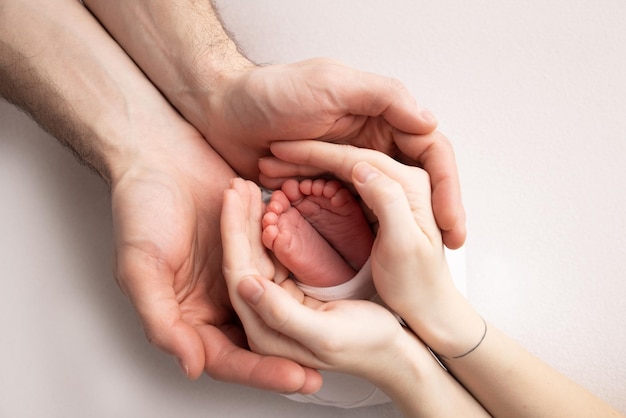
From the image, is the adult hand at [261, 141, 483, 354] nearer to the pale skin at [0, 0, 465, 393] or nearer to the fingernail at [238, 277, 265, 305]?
the pale skin at [0, 0, 465, 393]

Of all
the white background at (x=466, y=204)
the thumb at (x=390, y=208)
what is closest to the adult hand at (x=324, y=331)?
the thumb at (x=390, y=208)

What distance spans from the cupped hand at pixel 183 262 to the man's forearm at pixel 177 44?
0.10 metres

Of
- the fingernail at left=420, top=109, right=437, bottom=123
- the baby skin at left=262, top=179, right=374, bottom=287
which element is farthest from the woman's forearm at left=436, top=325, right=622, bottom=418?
the fingernail at left=420, top=109, right=437, bottom=123

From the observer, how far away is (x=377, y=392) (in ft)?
3.60

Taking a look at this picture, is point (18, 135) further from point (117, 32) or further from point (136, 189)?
point (136, 189)

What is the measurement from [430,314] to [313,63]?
425 millimetres

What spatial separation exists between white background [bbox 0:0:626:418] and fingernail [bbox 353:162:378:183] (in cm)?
45

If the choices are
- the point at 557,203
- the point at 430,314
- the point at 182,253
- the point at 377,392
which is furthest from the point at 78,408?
the point at 557,203

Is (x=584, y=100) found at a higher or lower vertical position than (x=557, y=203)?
higher

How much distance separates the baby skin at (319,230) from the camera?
3.06 ft

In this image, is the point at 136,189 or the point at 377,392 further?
the point at 377,392

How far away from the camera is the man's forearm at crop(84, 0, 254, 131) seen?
115 cm

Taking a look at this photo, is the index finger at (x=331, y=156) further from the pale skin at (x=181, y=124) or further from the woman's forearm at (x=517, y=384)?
the woman's forearm at (x=517, y=384)

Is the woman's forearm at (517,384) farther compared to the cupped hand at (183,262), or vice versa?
the woman's forearm at (517,384)
